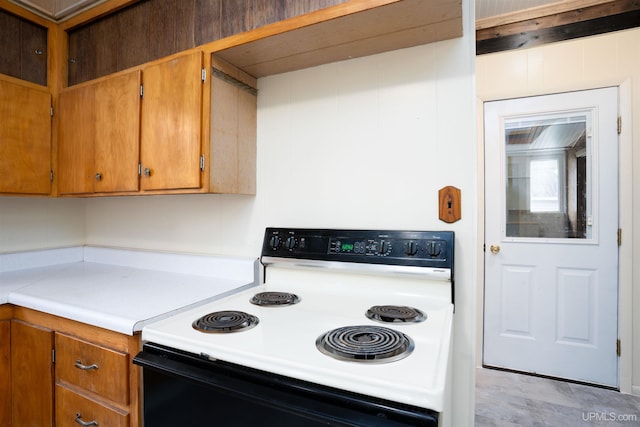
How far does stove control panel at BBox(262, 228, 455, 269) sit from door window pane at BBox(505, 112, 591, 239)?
1584mm

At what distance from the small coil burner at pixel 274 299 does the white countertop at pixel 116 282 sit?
18 cm

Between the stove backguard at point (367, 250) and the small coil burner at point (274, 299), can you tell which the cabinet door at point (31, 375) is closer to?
the small coil burner at point (274, 299)

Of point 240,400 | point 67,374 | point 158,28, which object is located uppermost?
point 158,28

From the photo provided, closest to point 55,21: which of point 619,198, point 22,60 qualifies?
point 22,60

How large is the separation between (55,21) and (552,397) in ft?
12.4

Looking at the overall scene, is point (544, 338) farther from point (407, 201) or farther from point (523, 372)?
point (407, 201)

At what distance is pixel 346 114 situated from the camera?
1.42m

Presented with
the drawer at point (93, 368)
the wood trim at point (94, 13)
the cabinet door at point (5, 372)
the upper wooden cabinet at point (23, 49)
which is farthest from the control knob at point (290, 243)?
the upper wooden cabinet at point (23, 49)

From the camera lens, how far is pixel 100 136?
1639 millimetres

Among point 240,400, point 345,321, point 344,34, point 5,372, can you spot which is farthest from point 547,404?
point 5,372

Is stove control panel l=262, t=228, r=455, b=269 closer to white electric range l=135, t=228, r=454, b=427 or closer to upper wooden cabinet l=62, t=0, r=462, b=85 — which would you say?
white electric range l=135, t=228, r=454, b=427

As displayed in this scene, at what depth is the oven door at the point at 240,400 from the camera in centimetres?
64

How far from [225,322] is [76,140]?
148 centimetres

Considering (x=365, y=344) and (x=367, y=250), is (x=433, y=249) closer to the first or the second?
(x=367, y=250)
